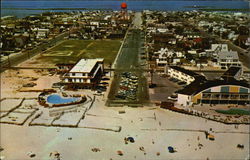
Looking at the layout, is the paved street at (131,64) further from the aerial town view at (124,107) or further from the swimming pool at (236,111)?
the swimming pool at (236,111)

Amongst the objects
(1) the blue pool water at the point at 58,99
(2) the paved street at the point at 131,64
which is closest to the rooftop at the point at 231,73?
(2) the paved street at the point at 131,64

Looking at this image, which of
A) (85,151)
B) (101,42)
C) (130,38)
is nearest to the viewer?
(85,151)

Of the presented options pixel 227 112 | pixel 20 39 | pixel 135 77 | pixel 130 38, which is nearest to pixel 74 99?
pixel 135 77

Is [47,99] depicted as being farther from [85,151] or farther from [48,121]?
[85,151]

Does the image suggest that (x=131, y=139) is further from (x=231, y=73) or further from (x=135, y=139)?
(x=231, y=73)

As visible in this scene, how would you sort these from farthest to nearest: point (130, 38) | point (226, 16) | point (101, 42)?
1. point (226, 16)
2. point (130, 38)
3. point (101, 42)

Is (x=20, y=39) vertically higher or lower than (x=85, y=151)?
higher

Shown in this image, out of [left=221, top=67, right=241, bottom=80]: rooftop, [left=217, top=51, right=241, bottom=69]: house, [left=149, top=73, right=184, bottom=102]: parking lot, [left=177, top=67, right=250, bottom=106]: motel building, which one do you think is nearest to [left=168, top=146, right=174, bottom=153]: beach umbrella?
[left=177, top=67, right=250, bottom=106]: motel building

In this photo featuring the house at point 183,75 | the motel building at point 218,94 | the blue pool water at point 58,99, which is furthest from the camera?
the house at point 183,75

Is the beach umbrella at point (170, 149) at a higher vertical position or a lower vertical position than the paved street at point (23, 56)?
lower
